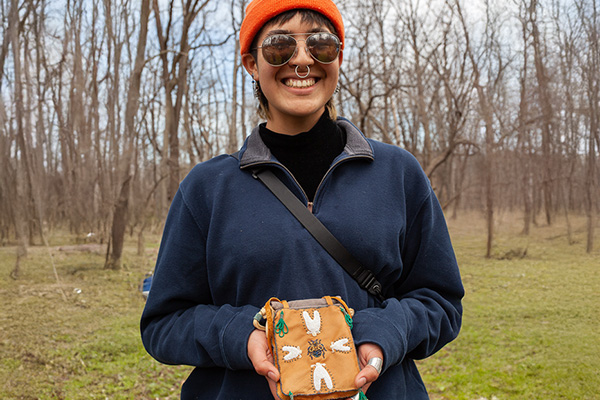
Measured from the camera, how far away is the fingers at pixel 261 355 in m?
1.11

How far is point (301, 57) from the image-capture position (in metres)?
1.39

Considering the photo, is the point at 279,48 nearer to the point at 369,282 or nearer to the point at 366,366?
the point at 369,282

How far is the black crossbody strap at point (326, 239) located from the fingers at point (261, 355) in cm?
29

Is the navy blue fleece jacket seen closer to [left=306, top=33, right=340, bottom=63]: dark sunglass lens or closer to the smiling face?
the smiling face

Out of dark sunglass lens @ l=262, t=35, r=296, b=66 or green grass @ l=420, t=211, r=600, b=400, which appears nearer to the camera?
dark sunglass lens @ l=262, t=35, r=296, b=66

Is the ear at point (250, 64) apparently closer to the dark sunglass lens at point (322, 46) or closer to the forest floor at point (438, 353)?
the dark sunglass lens at point (322, 46)

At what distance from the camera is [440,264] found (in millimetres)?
1400

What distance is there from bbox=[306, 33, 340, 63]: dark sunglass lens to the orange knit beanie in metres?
0.08

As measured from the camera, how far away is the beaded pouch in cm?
109

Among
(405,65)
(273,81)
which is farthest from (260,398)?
(405,65)

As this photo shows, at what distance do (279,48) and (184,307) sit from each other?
78 cm

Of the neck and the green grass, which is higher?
the neck

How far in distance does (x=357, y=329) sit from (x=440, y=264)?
0.35 meters

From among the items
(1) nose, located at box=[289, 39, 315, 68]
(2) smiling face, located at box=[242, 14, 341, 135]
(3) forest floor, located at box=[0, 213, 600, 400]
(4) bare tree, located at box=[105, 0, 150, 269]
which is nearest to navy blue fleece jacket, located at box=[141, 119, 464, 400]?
(2) smiling face, located at box=[242, 14, 341, 135]
